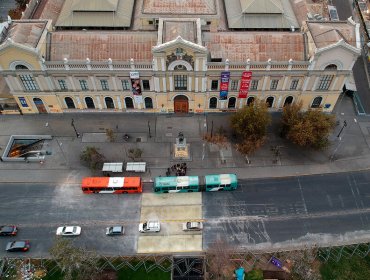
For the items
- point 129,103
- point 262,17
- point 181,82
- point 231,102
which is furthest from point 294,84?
point 129,103

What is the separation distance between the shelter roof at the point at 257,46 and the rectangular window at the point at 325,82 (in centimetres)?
686

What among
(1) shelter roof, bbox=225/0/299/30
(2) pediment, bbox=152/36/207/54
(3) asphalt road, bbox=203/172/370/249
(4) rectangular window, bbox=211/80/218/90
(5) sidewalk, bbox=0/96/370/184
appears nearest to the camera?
(3) asphalt road, bbox=203/172/370/249

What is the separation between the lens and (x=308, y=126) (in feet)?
251

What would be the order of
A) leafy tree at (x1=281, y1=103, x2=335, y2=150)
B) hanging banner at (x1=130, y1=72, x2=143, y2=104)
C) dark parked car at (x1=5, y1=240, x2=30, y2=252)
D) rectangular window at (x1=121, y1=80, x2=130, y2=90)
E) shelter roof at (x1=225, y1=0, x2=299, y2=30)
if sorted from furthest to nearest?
shelter roof at (x1=225, y1=0, x2=299, y2=30) < rectangular window at (x1=121, y1=80, x2=130, y2=90) < hanging banner at (x1=130, y1=72, x2=143, y2=104) < leafy tree at (x1=281, y1=103, x2=335, y2=150) < dark parked car at (x1=5, y1=240, x2=30, y2=252)

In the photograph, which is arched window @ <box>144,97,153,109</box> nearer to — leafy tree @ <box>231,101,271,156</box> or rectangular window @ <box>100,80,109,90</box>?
rectangular window @ <box>100,80,109,90</box>

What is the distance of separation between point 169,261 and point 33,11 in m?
72.8

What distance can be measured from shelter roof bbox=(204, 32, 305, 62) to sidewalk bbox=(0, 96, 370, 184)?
51.8 ft

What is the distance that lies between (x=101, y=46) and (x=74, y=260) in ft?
151

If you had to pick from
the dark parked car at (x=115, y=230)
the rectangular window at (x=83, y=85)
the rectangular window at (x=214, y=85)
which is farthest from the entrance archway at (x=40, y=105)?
the rectangular window at (x=214, y=85)

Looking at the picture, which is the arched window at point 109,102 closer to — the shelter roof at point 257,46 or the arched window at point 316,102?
the shelter roof at point 257,46

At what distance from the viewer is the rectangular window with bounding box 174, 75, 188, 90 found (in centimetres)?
8256

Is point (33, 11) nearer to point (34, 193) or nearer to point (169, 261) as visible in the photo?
point (34, 193)

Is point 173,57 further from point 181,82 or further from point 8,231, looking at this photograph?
point 8,231

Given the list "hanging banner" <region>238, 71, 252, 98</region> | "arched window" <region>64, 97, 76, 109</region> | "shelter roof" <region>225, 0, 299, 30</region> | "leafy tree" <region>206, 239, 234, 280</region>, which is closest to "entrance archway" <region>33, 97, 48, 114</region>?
"arched window" <region>64, 97, 76, 109</region>
